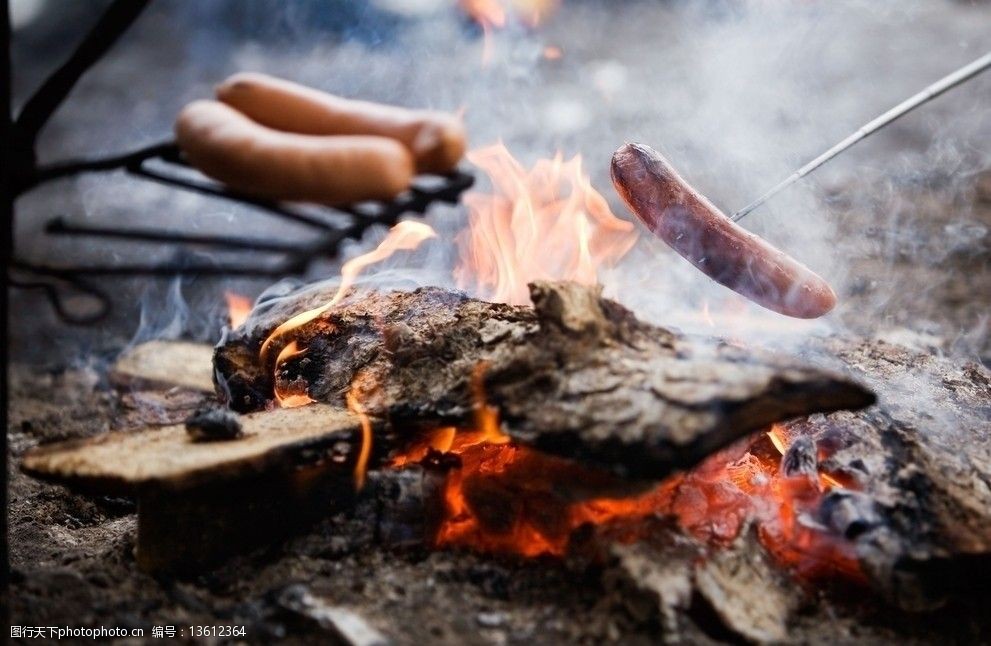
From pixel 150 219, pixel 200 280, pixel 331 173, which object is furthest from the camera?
pixel 150 219

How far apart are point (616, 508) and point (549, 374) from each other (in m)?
0.61

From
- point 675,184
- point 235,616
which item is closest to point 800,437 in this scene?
point 675,184

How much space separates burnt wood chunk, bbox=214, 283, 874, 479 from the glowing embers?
257 mm

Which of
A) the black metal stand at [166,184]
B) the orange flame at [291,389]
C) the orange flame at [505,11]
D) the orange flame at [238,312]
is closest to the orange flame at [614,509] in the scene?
the orange flame at [291,389]

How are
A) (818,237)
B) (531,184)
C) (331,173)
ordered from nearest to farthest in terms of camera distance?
(331,173) → (531,184) → (818,237)

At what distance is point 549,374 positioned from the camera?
2.28 metres

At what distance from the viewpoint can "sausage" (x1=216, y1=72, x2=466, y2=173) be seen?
1875 millimetres

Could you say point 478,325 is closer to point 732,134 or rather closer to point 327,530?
point 327,530

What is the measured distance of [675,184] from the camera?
298 cm

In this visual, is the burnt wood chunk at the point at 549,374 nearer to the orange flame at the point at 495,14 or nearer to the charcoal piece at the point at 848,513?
the charcoal piece at the point at 848,513

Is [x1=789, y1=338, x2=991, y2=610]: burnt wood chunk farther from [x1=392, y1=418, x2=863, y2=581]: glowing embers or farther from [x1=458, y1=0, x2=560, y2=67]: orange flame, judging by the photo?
[x1=458, y1=0, x2=560, y2=67]: orange flame

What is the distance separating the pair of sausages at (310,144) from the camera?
1.75 meters

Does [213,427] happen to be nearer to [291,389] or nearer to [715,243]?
[291,389]

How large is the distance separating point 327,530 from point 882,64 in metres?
7.52
